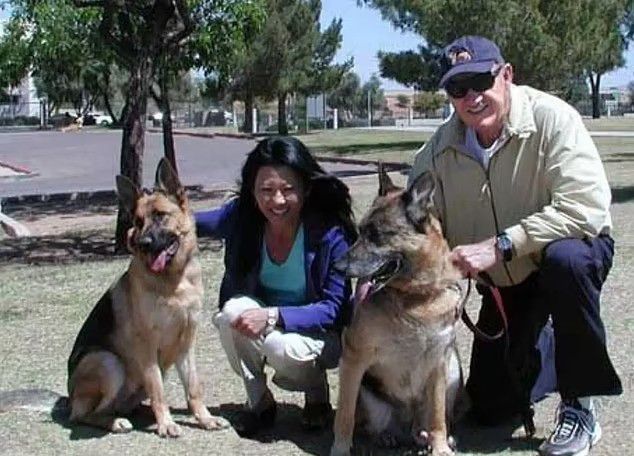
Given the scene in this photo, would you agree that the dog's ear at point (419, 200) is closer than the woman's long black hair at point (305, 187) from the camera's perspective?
Yes

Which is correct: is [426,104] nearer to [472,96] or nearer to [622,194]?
[622,194]

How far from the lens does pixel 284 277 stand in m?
5.27

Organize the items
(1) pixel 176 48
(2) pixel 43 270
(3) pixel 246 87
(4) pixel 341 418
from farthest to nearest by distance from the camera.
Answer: (3) pixel 246 87 < (1) pixel 176 48 < (2) pixel 43 270 < (4) pixel 341 418

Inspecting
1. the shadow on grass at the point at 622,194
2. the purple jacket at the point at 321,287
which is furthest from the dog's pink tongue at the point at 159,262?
the shadow on grass at the point at 622,194

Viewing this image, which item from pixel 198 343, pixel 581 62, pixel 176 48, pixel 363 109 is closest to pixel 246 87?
pixel 581 62

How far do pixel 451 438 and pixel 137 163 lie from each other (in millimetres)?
8910

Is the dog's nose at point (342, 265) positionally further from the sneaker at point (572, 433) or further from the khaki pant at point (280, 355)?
the sneaker at point (572, 433)

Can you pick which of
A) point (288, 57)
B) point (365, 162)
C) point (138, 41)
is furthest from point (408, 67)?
point (138, 41)

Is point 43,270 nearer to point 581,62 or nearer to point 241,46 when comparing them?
point 241,46

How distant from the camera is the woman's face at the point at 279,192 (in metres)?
5.09

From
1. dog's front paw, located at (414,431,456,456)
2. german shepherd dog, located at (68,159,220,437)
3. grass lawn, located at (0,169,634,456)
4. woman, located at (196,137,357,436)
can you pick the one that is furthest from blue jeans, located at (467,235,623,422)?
german shepherd dog, located at (68,159,220,437)

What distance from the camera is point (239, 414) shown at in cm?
555

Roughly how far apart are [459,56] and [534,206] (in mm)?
768

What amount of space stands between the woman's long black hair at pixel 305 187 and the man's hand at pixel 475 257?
2.52 feet
